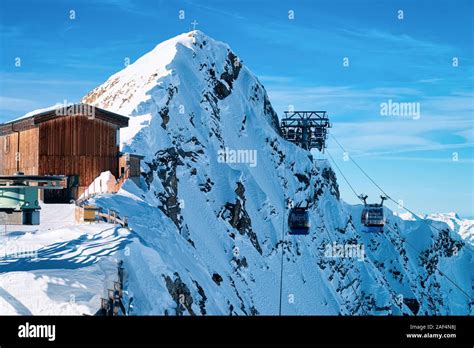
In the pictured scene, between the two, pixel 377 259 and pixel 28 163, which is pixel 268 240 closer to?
pixel 28 163

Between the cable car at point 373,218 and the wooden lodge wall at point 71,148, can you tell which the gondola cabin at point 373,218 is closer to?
the cable car at point 373,218

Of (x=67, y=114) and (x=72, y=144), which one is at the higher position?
(x=67, y=114)

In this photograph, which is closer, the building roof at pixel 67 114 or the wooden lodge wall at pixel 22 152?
the building roof at pixel 67 114

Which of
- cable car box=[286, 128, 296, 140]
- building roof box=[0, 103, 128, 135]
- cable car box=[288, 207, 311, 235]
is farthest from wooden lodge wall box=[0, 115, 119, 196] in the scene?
cable car box=[286, 128, 296, 140]

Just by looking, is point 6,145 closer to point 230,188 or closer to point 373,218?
point 373,218
